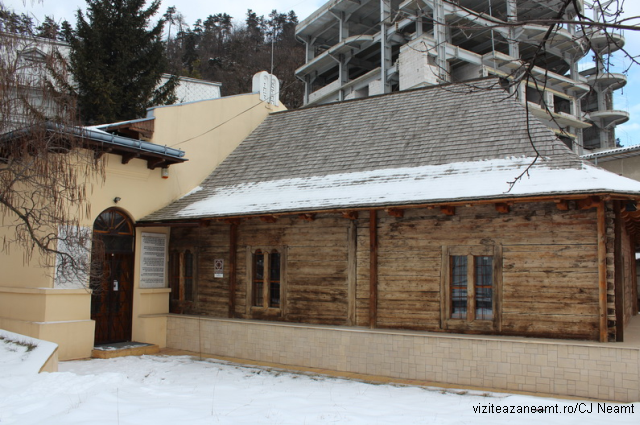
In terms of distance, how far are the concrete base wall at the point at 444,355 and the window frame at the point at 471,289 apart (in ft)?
1.68

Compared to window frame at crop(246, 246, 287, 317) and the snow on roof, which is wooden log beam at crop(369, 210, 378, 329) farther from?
window frame at crop(246, 246, 287, 317)

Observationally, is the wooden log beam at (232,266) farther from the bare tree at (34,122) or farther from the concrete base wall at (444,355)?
the bare tree at (34,122)

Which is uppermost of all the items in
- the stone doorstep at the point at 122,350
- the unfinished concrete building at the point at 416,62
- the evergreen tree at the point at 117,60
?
the unfinished concrete building at the point at 416,62

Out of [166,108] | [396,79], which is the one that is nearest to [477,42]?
[396,79]

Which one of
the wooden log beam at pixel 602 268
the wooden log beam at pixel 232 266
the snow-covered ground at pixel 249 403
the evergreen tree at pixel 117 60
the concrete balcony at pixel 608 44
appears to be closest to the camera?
the concrete balcony at pixel 608 44

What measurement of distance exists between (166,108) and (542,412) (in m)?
11.8

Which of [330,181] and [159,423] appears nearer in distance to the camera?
[159,423]

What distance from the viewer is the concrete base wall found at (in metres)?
8.52

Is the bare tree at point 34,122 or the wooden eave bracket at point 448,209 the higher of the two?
the bare tree at point 34,122

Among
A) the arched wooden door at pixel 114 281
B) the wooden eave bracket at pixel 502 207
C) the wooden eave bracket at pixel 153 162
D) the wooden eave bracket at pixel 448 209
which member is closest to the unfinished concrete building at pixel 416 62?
the wooden eave bracket at pixel 153 162

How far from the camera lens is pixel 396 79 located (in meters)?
40.7

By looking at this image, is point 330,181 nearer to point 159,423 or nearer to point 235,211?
point 235,211

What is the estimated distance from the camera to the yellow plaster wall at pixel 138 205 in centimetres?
1177

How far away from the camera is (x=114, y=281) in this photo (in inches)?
524
